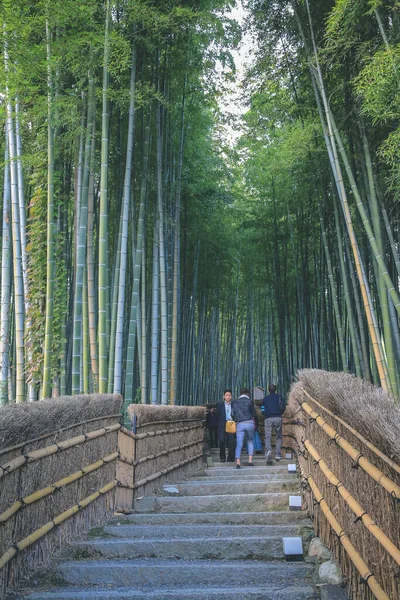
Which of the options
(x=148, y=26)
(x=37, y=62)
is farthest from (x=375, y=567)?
(x=148, y=26)

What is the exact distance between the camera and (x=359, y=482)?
7.50 ft

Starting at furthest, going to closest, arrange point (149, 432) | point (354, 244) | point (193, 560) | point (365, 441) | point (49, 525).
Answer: point (354, 244) < point (149, 432) < point (193, 560) < point (49, 525) < point (365, 441)

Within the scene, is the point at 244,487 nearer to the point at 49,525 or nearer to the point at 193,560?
the point at 193,560

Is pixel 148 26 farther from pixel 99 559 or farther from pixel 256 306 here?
pixel 256 306

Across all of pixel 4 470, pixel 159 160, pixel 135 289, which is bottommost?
pixel 4 470

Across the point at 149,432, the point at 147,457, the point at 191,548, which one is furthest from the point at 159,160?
the point at 191,548

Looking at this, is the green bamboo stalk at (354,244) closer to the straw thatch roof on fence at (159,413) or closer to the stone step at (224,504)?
the stone step at (224,504)

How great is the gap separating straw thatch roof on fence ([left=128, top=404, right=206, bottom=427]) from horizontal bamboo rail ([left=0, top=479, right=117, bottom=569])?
2.12 feet

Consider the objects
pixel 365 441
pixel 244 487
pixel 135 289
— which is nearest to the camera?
pixel 365 441

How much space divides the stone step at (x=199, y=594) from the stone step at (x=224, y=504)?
5.09 feet

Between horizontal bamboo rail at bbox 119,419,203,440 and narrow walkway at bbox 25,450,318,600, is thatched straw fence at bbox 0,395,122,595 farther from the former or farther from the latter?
horizontal bamboo rail at bbox 119,419,203,440

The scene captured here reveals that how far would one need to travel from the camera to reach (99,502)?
3645 mm

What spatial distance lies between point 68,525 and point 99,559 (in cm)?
28

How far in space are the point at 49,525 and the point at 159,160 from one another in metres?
4.50
